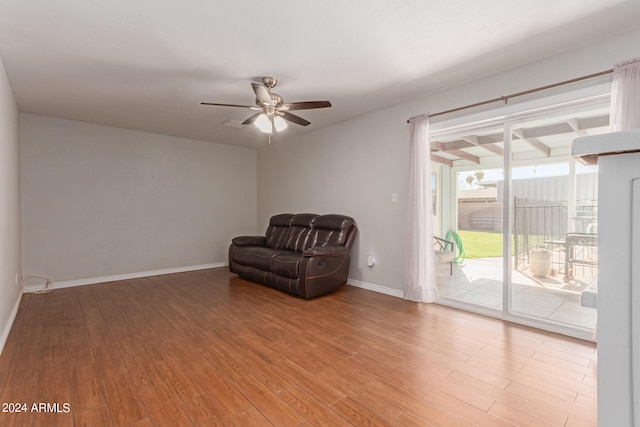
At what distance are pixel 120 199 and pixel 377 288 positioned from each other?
172 inches

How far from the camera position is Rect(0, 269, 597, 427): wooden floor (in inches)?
67.2

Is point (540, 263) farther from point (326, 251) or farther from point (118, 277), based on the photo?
point (118, 277)

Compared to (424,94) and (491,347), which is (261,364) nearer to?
(491,347)

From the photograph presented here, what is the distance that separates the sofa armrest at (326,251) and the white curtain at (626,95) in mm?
2918

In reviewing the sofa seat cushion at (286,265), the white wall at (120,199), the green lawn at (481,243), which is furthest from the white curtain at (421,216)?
the white wall at (120,199)

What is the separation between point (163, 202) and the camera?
17.8 feet

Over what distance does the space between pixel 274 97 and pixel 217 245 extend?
151 inches

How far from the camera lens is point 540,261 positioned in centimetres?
303

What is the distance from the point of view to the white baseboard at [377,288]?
396cm

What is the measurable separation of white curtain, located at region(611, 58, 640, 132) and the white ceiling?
1.13 ft

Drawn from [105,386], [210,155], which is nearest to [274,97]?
[105,386]

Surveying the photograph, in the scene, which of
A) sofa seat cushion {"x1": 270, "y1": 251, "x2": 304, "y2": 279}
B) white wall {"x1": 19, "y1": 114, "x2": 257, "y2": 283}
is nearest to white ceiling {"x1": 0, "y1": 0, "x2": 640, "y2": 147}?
white wall {"x1": 19, "y1": 114, "x2": 257, "y2": 283}

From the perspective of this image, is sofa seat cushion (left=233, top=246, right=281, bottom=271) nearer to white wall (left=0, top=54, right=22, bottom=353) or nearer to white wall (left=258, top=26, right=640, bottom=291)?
white wall (left=258, top=26, right=640, bottom=291)

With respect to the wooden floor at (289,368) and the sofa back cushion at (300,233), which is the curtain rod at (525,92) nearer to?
the wooden floor at (289,368)
